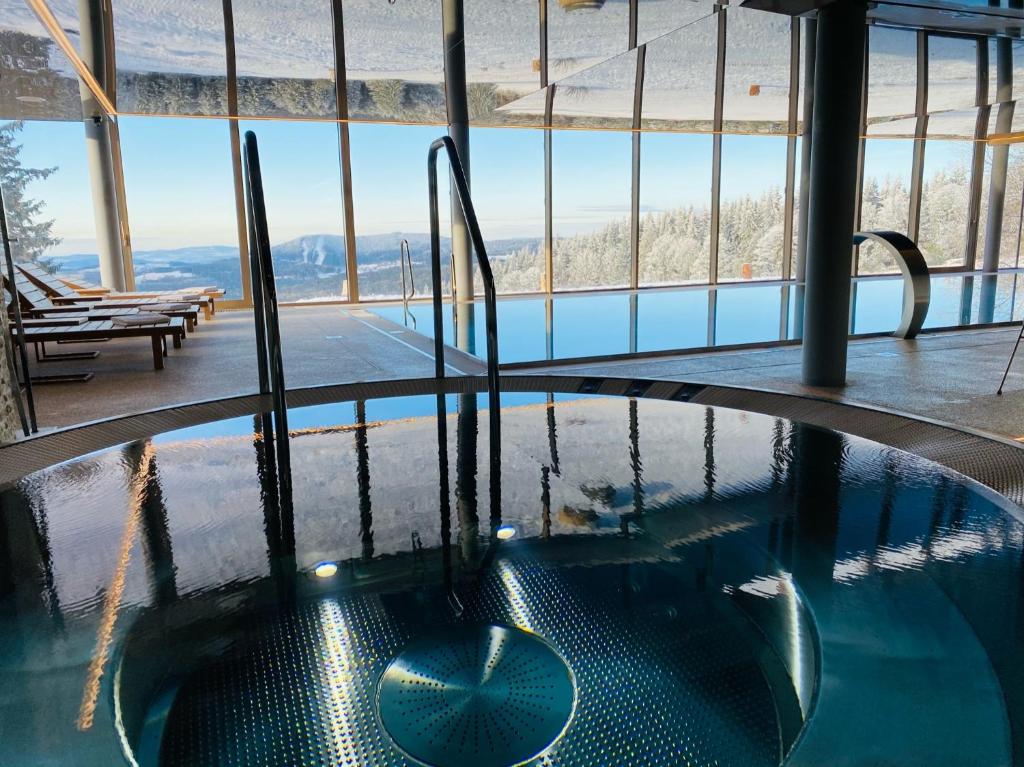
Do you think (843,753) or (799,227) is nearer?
(843,753)

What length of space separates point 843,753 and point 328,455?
2322 mm

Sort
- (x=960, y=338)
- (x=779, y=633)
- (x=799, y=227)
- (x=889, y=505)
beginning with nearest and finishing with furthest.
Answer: (x=779, y=633), (x=889, y=505), (x=960, y=338), (x=799, y=227)

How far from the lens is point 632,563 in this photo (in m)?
2.20

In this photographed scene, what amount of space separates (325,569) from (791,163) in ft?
43.7

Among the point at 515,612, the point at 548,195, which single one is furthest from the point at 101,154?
the point at 515,612

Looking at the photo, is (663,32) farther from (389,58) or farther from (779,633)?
(779,633)

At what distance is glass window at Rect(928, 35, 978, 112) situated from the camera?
6.06 m

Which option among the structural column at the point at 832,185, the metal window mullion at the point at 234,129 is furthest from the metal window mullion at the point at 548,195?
the structural column at the point at 832,185

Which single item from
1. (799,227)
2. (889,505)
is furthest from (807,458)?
(799,227)

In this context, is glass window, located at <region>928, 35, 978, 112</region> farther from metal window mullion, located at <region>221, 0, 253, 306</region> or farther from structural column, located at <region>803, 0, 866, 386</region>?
metal window mullion, located at <region>221, 0, 253, 306</region>

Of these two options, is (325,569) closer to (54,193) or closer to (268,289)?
(268,289)

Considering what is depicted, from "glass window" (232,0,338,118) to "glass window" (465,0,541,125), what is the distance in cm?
224

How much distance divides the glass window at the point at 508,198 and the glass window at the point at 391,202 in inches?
43.6

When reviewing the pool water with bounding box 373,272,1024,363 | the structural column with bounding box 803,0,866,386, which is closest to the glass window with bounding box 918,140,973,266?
the pool water with bounding box 373,272,1024,363
